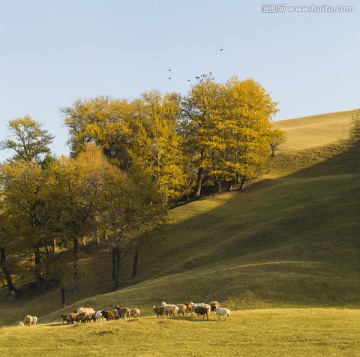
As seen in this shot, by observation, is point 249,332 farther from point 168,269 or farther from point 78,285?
point 78,285

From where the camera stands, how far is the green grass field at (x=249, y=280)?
2945 centimetres

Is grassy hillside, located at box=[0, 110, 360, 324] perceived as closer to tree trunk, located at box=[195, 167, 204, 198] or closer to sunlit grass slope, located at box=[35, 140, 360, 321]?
sunlit grass slope, located at box=[35, 140, 360, 321]

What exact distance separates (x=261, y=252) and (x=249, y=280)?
14.1m

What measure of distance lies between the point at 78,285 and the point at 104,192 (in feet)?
46.7

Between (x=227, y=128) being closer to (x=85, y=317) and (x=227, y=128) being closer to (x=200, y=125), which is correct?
(x=200, y=125)

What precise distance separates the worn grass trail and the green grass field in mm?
68

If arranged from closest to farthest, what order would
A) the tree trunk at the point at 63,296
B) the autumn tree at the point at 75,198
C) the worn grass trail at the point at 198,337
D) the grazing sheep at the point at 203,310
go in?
1. the worn grass trail at the point at 198,337
2. the grazing sheep at the point at 203,310
3. the tree trunk at the point at 63,296
4. the autumn tree at the point at 75,198

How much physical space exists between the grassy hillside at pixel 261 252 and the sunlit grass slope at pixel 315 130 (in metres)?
15.7

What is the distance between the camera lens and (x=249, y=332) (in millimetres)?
30984

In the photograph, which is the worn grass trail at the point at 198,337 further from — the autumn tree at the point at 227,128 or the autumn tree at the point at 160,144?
the autumn tree at the point at 227,128

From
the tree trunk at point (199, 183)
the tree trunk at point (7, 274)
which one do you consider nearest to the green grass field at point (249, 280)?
the tree trunk at point (7, 274)

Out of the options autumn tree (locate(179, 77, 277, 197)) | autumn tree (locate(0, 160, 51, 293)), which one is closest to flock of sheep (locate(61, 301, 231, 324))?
autumn tree (locate(0, 160, 51, 293))

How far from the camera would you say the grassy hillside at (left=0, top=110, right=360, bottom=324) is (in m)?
46.3

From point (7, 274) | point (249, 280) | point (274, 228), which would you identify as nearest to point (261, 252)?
point (274, 228)
